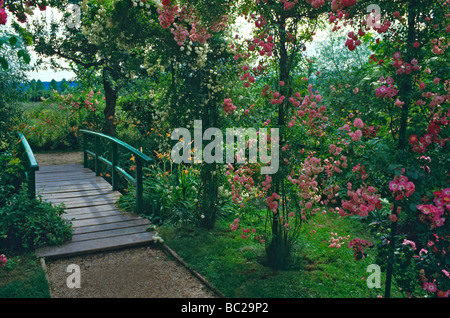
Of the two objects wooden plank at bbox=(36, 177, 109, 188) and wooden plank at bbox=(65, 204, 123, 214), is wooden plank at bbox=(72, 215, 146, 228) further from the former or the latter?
wooden plank at bbox=(36, 177, 109, 188)

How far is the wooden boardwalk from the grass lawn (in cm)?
47

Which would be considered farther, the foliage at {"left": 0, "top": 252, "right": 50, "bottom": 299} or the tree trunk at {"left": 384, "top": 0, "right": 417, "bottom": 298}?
the foliage at {"left": 0, "top": 252, "right": 50, "bottom": 299}

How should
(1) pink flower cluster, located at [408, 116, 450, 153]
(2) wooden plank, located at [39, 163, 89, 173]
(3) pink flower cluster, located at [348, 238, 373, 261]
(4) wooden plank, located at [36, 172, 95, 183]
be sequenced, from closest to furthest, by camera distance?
(1) pink flower cluster, located at [408, 116, 450, 153] < (3) pink flower cluster, located at [348, 238, 373, 261] < (4) wooden plank, located at [36, 172, 95, 183] < (2) wooden plank, located at [39, 163, 89, 173]

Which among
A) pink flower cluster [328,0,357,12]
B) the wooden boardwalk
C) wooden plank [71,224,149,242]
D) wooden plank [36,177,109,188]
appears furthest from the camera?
wooden plank [36,177,109,188]

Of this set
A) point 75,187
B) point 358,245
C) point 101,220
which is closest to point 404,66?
point 358,245

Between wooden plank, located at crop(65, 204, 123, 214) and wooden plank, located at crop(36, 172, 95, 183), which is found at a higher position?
wooden plank, located at crop(36, 172, 95, 183)

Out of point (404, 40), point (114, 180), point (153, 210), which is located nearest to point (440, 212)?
point (404, 40)

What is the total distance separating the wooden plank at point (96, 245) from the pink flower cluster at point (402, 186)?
2.96m

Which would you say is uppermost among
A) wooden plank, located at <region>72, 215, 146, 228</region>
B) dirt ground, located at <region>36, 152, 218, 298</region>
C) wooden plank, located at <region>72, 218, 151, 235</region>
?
wooden plank, located at <region>72, 215, 146, 228</region>

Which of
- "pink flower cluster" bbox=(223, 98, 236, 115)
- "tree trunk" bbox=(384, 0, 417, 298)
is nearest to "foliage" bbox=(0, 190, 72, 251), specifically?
"pink flower cluster" bbox=(223, 98, 236, 115)

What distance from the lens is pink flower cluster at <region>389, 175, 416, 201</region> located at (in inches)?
97.7

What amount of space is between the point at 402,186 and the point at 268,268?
178cm

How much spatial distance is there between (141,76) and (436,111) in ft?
18.5

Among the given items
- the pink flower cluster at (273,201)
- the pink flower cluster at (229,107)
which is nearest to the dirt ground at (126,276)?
the pink flower cluster at (273,201)
